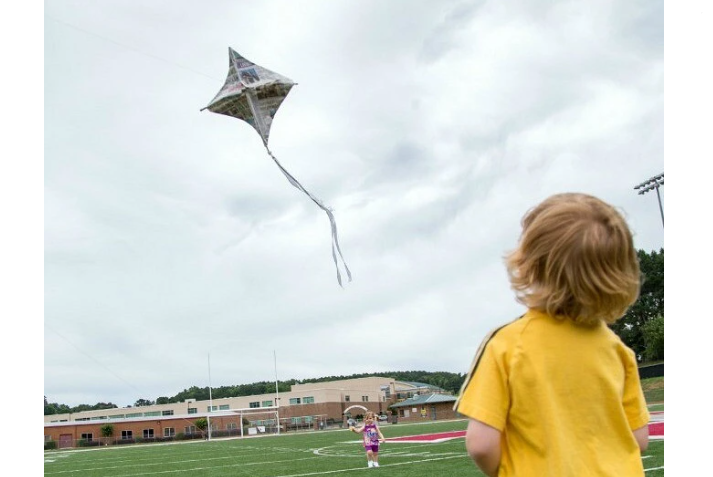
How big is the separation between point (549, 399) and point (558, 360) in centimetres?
9

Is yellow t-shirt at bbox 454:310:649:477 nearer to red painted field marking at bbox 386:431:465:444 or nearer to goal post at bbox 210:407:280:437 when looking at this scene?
red painted field marking at bbox 386:431:465:444

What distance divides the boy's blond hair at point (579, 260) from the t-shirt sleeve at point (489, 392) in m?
0.16

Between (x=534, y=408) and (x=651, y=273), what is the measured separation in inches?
2834

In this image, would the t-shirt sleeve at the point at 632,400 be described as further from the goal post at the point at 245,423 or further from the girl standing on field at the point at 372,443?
the goal post at the point at 245,423

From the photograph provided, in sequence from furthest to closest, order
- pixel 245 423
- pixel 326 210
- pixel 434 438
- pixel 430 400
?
Result: pixel 430 400, pixel 245 423, pixel 434 438, pixel 326 210

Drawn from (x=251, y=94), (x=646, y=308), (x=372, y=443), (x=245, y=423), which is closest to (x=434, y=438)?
(x=372, y=443)

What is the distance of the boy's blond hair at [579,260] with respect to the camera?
1601 mm

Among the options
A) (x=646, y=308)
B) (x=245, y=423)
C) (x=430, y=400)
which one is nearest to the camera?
(x=646, y=308)

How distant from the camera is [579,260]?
1.60m

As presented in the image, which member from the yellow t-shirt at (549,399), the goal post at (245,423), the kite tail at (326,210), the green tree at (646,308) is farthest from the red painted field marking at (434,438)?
the green tree at (646,308)

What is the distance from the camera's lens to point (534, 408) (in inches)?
63.2

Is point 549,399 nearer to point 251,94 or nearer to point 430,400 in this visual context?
point 251,94

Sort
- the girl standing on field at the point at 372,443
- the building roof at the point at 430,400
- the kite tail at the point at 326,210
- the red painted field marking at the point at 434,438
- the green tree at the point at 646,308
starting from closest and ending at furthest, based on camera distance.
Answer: the kite tail at the point at 326,210
the girl standing on field at the point at 372,443
the red painted field marking at the point at 434,438
the green tree at the point at 646,308
the building roof at the point at 430,400
